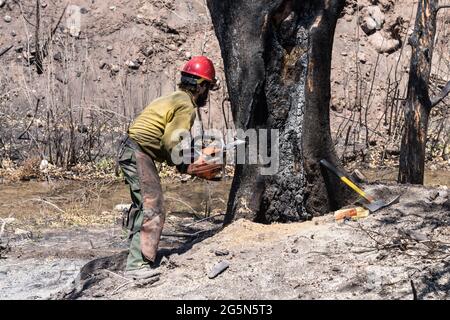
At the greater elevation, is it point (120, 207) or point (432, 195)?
point (432, 195)

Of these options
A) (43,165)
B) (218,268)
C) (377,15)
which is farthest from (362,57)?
(218,268)

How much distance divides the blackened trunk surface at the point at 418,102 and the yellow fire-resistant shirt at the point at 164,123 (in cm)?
251

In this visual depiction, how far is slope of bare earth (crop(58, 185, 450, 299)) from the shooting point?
4.75m

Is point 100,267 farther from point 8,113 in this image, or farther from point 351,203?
point 8,113

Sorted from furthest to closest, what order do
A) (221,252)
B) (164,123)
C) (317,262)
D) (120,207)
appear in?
(120,207) < (164,123) < (221,252) < (317,262)

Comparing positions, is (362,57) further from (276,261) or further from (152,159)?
(276,261)

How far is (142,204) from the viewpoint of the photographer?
219 inches

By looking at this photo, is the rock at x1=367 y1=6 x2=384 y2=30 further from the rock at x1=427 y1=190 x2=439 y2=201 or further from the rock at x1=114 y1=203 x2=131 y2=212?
the rock at x1=427 y1=190 x2=439 y2=201

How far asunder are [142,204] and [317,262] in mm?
1330

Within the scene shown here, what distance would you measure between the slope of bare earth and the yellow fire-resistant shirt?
0.77 m

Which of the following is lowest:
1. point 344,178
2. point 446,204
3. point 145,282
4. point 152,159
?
point 145,282

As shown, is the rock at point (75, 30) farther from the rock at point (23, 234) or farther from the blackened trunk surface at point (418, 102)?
the blackened trunk surface at point (418, 102)

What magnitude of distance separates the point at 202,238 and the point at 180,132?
111cm

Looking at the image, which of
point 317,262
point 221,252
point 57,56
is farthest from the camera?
point 57,56
